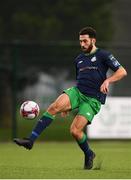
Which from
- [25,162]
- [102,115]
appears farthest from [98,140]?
[25,162]

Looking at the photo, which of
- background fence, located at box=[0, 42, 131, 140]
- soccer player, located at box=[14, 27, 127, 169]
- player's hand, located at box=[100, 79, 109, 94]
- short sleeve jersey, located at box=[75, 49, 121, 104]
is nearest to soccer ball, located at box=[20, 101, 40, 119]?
soccer player, located at box=[14, 27, 127, 169]

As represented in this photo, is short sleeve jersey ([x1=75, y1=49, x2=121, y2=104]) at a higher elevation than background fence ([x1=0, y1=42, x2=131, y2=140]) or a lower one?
higher

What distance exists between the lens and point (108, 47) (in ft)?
75.3

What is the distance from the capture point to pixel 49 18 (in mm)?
28750

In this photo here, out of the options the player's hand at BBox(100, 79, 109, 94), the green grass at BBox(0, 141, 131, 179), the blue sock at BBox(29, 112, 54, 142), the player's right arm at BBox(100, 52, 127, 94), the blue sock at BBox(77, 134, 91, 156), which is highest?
the player's right arm at BBox(100, 52, 127, 94)

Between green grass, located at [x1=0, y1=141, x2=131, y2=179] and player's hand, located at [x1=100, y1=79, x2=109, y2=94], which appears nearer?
green grass, located at [x1=0, y1=141, x2=131, y2=179]

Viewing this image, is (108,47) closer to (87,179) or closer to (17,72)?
(17,72)

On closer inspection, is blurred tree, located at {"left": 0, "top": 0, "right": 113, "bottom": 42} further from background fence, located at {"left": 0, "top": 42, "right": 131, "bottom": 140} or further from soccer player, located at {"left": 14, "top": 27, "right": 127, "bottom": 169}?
soccer player, located at {"left": 14, "top": 27, "right": 127, "bottom": 169}

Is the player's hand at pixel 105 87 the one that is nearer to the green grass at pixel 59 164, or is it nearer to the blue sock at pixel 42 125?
the blue sock at pixel 42 125

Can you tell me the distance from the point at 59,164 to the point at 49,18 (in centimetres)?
1529

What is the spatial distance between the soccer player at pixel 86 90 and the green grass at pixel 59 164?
612 millimetres

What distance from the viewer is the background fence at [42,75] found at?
22812 millimetres

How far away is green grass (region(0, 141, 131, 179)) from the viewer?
37.1 feet

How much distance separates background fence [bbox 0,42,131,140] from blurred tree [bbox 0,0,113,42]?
4227mm
